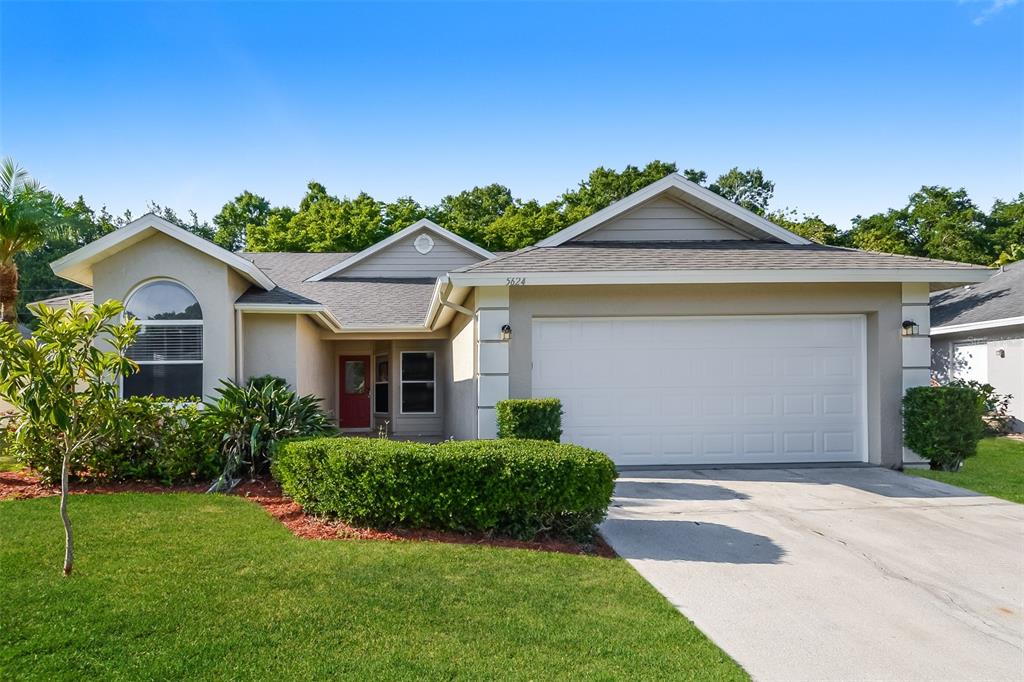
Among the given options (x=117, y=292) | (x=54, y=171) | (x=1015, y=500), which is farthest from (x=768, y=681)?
(x=54, y=171)

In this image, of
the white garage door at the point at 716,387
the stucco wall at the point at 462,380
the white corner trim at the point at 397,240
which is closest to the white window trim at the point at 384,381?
the stucco wall at the point at 462,380

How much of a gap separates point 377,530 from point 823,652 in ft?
13.1

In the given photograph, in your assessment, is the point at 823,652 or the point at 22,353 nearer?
the point at 823,652

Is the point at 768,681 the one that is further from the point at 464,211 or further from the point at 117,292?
the point at 464,211

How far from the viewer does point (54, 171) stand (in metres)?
11.2

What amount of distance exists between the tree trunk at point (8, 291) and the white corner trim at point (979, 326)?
2080 cm

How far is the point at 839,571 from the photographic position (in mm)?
4938

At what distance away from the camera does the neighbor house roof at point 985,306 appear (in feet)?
46.7

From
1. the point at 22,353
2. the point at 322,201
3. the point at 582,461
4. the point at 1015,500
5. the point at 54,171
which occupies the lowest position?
the point at 1015,500

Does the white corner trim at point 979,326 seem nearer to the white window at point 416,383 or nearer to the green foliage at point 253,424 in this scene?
the white window at point 416,383

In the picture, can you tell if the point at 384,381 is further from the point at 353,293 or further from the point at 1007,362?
the point at 1007,362

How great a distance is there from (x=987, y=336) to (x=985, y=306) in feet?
3.37

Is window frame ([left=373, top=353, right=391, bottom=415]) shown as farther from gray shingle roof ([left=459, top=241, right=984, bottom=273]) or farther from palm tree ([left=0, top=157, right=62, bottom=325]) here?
palm tree ([left=0, top=157, right=62, bottom=325])

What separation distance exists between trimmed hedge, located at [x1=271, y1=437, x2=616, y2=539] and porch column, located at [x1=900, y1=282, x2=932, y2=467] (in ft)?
21.1
